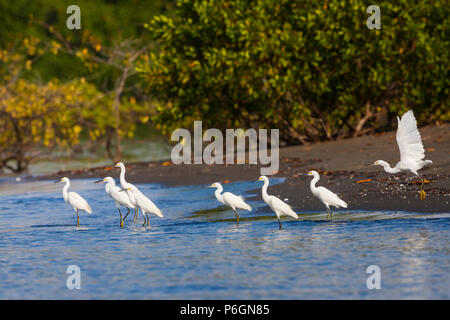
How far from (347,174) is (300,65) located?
277 inches

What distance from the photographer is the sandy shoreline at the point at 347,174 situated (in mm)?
15859

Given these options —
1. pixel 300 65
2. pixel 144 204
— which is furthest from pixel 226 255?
pixel 300 65

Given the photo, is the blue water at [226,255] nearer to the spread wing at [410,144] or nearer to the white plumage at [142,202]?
the white plumage at [142,202]

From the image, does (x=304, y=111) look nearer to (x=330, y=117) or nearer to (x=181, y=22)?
(x=330, y=117)

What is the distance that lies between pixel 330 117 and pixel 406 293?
17962 mm

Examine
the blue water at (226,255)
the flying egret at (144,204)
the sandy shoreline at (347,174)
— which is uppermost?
the sandy shoreline at (347,174)

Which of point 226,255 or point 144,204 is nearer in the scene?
point 226,255

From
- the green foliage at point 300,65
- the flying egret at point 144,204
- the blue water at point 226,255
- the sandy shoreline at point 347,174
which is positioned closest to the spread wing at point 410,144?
the sandy shoreline at point 347,174

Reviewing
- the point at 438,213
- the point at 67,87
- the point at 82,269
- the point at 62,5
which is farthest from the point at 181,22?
the point at 62,5

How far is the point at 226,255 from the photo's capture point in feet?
38.7

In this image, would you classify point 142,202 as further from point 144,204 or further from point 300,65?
point 300,65

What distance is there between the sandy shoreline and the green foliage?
143cm

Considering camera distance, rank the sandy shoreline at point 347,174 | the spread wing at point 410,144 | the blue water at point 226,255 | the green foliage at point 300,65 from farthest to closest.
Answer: the green foliage at point 300,65, the sandy shoreline at point 347,174, the spread wing at point 410,144, the blue water at point 226,255

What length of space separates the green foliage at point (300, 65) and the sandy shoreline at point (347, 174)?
4.68 feet
